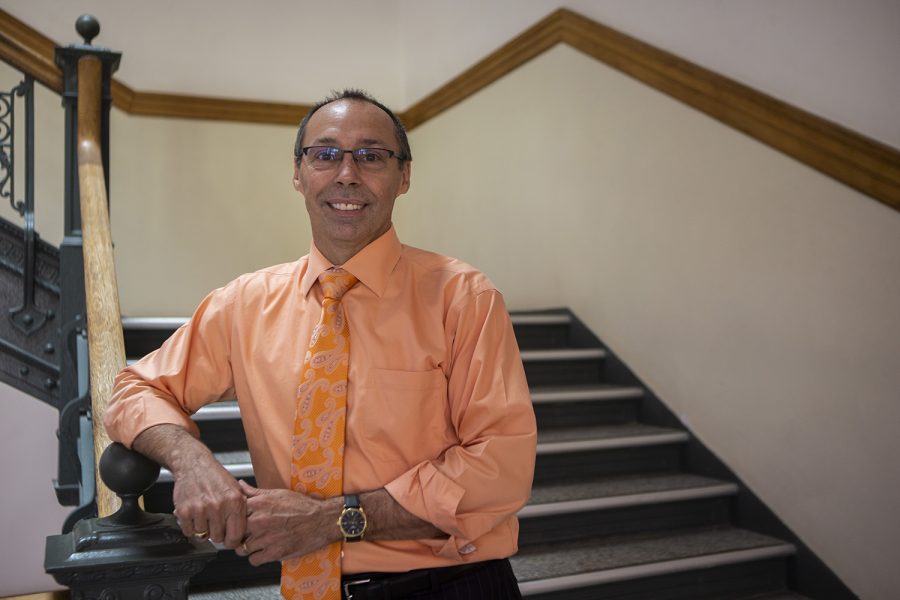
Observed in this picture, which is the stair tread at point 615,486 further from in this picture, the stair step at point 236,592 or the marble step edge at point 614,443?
the stair step at point 236,592

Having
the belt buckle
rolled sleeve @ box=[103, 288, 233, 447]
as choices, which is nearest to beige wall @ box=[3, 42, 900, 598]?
the belt buckle

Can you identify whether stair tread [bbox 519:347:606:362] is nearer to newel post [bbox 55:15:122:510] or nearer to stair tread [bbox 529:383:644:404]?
stair tread [bbox 529:383:644:404]

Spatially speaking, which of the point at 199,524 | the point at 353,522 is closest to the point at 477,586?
the point at 353,522

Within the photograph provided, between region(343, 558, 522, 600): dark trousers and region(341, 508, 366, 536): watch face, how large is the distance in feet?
0.37

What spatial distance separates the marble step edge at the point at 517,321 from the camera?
3.11 meters

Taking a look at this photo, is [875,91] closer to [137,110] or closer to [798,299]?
[798,299]

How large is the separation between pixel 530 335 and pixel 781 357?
126 centimetres

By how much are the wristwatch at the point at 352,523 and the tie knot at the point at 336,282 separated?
36cm

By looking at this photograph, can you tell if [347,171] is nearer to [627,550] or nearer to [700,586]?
[627,550]

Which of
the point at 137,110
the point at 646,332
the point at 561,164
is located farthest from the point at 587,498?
the point at 137,110

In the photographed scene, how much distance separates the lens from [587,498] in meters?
2.85

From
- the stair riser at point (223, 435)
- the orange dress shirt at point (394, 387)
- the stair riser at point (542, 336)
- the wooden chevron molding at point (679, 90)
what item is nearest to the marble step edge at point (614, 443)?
the stair riser at point (542, 336)

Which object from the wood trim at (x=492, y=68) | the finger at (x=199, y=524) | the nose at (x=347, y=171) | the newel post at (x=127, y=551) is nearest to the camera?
the newel post at (x=127, y=551)

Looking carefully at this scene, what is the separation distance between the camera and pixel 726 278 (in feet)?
10.2
